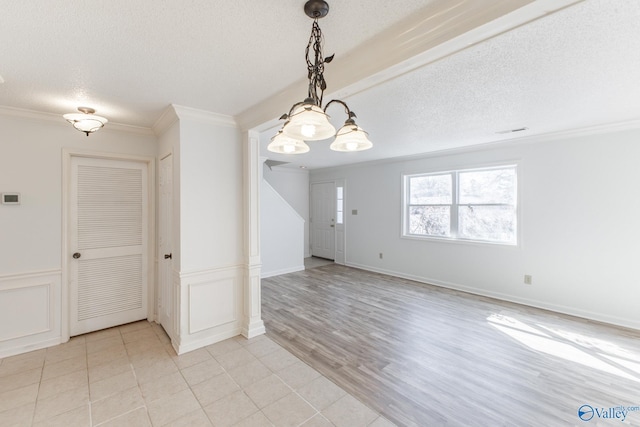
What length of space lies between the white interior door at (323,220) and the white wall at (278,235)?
1179mm

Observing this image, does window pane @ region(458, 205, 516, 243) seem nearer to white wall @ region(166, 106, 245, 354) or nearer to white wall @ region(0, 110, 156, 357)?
white wall @ region(166, 106, 245, 354)

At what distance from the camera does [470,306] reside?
3.91 meters

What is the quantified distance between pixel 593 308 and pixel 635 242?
3.08 ft

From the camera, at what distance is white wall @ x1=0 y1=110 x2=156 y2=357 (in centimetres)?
261

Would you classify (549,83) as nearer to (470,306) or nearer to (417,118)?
(417,118)

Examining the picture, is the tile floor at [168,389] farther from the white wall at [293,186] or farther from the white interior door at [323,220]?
the white wall at [293,186]

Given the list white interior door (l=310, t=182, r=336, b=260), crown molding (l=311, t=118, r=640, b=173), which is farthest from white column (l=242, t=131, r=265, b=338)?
white interior door (l=310, t=182, r=336, b=260)

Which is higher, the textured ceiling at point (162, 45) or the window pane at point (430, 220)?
the textured ceiling at point (162, 45)

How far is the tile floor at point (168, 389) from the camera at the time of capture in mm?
1829

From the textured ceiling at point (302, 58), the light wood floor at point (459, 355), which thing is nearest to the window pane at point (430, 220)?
the light wood floor at point (459, 355)

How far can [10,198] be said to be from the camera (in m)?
2.60

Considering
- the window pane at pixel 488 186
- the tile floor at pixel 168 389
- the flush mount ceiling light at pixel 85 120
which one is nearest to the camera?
the tile floor at pixel 168 389

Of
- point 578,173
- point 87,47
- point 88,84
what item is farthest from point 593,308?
point 88,84

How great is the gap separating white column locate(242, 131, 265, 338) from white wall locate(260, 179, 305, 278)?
7.55 feet
